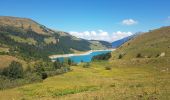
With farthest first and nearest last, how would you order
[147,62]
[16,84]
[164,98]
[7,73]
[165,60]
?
[7,73] → [147,62] → [165,60] → [16,84] → [164,98]

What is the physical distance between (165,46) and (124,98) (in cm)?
15391

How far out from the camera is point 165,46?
174250 mm

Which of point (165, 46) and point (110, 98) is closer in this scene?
point (110, 98)

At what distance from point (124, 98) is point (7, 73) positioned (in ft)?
475

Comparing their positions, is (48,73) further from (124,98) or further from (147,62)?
(124,98)

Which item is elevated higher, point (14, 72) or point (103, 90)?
point (103, 90)

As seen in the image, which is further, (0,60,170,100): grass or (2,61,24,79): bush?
(2,61,24,79): bush

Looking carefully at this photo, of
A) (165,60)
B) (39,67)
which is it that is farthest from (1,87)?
(165,60)

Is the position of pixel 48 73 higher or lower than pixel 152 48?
lower

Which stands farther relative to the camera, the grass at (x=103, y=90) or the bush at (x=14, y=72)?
the bush at (x=14, y=72)

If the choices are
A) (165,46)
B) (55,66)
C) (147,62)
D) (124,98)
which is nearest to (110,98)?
(124,98)

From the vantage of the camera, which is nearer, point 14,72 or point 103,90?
point 103,90

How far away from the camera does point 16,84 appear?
106 meters

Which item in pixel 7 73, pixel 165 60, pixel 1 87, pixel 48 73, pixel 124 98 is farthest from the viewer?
pixel 7 73
